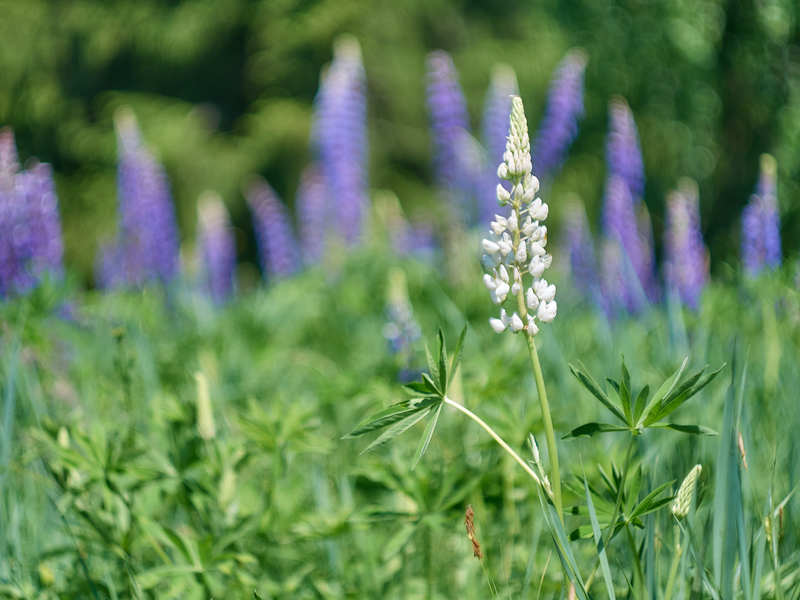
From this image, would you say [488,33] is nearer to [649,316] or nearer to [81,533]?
[649,316]

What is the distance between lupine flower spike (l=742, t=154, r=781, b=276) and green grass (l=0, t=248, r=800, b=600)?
138 mm

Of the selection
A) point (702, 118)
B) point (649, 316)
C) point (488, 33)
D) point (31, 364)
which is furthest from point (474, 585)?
point (488, 33)

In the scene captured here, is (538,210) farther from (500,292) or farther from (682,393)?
(682,393)

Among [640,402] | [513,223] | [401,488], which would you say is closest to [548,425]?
[640,402]

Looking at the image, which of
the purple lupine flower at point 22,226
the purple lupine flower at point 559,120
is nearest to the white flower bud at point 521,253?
the purple lupine flower at point 22,226

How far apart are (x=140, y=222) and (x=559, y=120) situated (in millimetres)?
2278

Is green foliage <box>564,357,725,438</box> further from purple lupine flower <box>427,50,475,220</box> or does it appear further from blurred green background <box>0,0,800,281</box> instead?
blurred green background <box>0,0,800,281</box>

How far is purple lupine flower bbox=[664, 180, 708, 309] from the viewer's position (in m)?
2.47

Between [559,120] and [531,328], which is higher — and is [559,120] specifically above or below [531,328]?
below

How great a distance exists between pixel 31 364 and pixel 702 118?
20.5ft

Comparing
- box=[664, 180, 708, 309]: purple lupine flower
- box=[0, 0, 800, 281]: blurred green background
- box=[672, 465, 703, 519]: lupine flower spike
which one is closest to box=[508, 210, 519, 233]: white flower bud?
box=[672, 465, 703, 519]: lupine flower spike

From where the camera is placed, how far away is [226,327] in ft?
10.6

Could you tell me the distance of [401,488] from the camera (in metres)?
1.24

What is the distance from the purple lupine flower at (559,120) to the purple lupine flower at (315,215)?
4.71 feet
